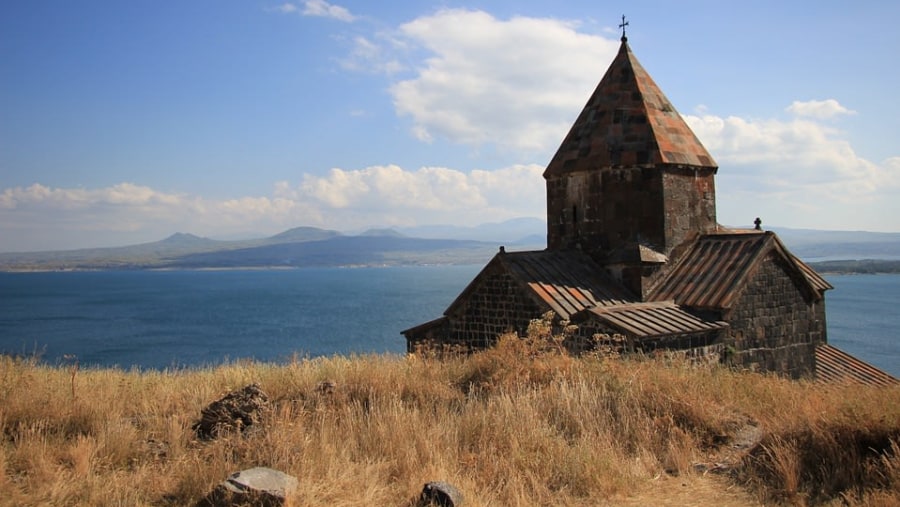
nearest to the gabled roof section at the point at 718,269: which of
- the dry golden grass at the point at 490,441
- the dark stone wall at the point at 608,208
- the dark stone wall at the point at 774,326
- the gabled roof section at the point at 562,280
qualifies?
the dark stone wall at the point at 774,326

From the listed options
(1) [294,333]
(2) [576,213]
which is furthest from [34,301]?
(2) [576,213]

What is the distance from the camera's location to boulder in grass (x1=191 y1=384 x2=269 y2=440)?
229 inches

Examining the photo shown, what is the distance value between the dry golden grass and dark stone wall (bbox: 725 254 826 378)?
3.19 m

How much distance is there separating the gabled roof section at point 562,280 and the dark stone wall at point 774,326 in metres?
1.83

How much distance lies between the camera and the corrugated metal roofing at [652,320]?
30.7ft

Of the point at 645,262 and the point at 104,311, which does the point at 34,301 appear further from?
the point at 645,262

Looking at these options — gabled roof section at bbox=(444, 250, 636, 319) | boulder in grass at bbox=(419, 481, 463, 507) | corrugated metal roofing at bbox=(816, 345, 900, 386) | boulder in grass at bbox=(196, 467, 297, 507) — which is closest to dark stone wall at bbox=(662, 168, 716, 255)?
gabled roof section at bbox=(444, 250, 636, 319)

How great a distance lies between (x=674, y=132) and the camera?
11.9m

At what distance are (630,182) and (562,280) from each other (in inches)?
90.8

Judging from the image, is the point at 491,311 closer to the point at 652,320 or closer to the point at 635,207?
the point at 652,320

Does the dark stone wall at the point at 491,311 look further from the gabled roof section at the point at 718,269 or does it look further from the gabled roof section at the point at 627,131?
the gabled roof section at the point at 627,131

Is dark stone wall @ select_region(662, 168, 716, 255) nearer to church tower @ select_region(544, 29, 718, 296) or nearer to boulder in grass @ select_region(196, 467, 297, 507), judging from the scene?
church tower @ select_region(544, 29, 718, 296)

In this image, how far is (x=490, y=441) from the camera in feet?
17.8

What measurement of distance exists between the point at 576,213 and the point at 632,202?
3.73 ft
